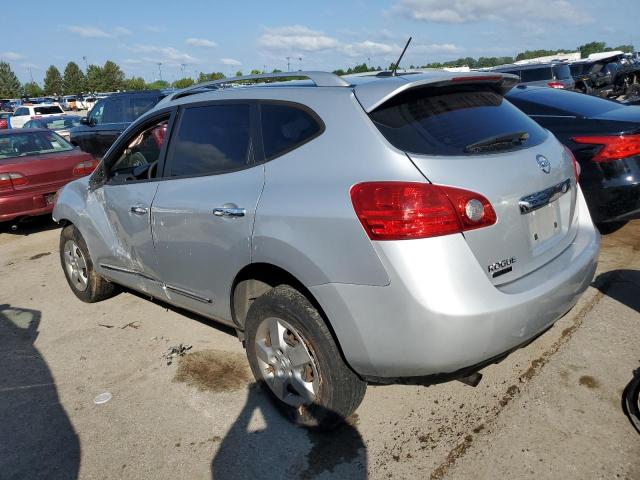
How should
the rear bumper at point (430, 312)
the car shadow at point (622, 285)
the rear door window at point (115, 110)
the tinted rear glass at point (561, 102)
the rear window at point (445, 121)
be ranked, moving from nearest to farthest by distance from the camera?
the rear bumper at point (430, 312) → the rear window at point (445, 121) → the car shadow at point (622, 285) → the tinted rear glass at point (561, 102) → the rear door window at point (115, 110)

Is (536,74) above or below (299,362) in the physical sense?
above

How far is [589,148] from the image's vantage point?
471cm

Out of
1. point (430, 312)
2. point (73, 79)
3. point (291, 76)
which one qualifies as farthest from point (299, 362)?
point (73, 79)

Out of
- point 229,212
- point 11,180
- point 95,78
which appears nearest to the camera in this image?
point 229,212

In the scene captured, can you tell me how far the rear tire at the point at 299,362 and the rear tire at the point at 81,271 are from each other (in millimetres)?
2333

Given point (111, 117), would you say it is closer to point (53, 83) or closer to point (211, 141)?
point (211, 141)

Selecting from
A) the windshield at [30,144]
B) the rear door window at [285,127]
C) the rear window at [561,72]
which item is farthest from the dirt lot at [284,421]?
the rear window at [561,72]

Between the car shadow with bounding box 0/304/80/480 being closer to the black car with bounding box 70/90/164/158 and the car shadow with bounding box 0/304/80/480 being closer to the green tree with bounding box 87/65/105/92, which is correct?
the black car with bounding box 70/90/164/158

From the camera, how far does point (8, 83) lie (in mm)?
91938

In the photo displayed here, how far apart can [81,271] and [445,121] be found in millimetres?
3752

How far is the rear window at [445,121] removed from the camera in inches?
93.6

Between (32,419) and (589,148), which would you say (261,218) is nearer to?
(32,419)

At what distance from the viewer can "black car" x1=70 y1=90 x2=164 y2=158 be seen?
11523 mm

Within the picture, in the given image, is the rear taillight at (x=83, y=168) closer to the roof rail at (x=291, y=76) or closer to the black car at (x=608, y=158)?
the roof rail at (x=291, y=76)
